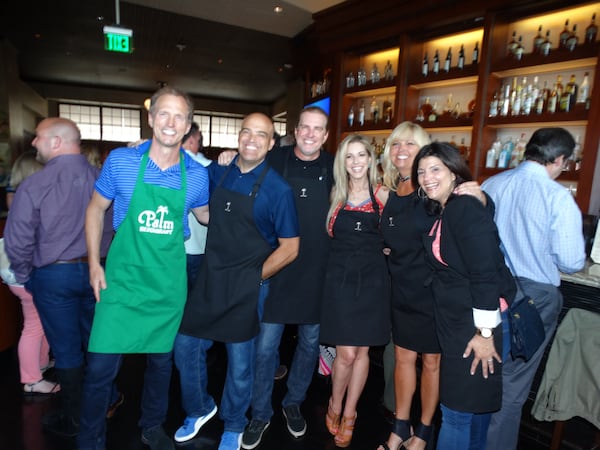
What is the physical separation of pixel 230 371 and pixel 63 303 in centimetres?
86

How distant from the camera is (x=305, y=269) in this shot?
79.7 inches

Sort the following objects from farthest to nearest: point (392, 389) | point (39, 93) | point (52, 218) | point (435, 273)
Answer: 1. point (39, 93)
2. point (392, 389)
3. point (52, 218)
4. point (435, 273)

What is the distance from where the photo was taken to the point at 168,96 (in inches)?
67.4

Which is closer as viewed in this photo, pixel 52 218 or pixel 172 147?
pixel 172 147

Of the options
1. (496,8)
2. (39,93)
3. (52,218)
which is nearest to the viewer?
(52,218)

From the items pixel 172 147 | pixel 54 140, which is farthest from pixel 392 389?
pixel 54 140

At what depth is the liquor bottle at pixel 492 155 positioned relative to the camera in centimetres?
364

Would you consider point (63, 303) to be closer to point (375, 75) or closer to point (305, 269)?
point (305, 269)

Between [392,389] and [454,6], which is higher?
[454,6]

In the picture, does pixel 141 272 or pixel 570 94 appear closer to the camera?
pixel 141 272

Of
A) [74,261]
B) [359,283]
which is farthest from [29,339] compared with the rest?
[359,283]

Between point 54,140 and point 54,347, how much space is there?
3.31 feet

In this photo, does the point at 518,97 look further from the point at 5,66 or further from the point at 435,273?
the point at 5,66

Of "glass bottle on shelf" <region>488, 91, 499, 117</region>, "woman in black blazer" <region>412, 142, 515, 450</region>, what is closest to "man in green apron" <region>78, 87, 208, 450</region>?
"woman in black blazer" <region>412, 142, 515, 450</region>
